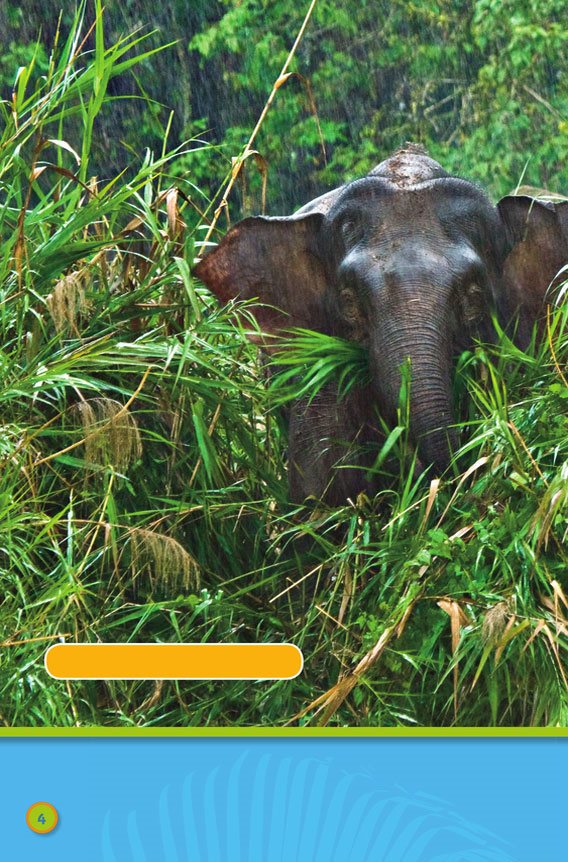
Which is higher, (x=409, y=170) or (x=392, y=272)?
(x=409, y=170)

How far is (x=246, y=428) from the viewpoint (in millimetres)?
2746

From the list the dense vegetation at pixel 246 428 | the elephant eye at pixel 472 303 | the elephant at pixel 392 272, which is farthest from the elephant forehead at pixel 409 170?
the elephant eye at pixel 472 303

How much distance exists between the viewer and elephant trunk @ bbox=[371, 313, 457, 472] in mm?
2547

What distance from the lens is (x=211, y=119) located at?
9.14ft

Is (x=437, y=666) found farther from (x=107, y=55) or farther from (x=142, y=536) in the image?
(x=107, y=55)

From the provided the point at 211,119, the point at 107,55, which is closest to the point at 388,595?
the point at 211,119

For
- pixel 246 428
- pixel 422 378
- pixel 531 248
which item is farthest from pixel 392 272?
pixel 246 428

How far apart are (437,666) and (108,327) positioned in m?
1.12

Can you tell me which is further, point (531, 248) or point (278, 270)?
point (278, 270)

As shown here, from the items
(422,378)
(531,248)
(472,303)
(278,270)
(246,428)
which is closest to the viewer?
(246,428)

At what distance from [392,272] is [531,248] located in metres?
0.40
